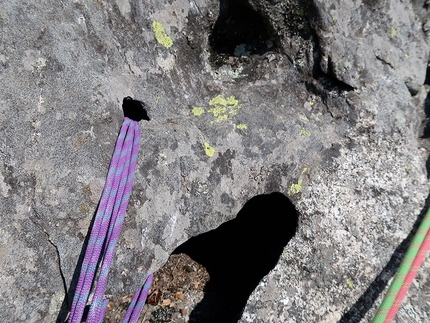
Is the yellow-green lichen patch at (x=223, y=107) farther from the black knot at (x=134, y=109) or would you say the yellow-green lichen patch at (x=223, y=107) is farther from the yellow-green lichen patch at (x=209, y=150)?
the black knot at (x=134, y=109)

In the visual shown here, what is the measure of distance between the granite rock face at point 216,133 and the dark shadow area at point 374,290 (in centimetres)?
4

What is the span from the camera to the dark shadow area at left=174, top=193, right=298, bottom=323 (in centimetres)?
263

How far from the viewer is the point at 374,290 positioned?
2195 mm

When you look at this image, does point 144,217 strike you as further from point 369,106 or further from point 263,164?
point 369,106

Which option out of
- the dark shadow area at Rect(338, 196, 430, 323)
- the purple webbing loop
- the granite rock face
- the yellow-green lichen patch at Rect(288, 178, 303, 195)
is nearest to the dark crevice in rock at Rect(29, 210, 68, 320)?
the granite rock face

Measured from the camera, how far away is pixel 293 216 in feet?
8.04

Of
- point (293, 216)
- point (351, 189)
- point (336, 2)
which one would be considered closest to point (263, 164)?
point (293, 216)

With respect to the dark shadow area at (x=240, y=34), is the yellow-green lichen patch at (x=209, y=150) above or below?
below

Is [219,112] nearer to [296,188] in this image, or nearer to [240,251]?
[296,188]

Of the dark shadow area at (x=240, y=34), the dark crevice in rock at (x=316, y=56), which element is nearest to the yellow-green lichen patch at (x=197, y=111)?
the dark shadow area at (x=240, y=34)

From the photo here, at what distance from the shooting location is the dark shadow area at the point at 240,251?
2.63 m

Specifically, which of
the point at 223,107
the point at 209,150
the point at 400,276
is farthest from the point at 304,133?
the point at 400,276

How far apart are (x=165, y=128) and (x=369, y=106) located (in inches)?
58.9

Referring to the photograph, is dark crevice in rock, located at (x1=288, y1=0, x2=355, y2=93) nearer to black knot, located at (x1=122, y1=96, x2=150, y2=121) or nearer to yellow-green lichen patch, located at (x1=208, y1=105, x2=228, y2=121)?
yellow-green lichen patch, located at (x1=208, y1=105, x2=228, y2=121)
